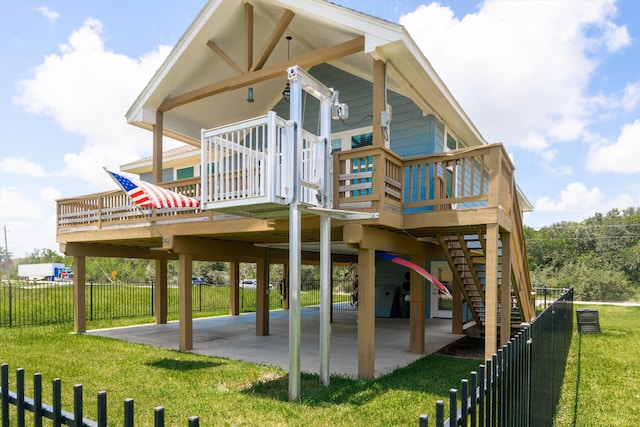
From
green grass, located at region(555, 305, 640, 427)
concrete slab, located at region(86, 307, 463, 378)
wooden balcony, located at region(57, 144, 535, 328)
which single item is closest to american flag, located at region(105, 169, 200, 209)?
wooden balcony, located at region(57, 144, 535, 328)

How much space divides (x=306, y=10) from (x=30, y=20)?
5.13 m

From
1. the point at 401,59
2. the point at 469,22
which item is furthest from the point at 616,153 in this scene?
the point at 401,59

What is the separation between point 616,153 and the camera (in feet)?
282

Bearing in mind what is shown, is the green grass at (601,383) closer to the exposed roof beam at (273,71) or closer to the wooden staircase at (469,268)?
the wooden staircase at (469,268)

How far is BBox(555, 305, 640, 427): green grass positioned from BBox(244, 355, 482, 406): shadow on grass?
159cm

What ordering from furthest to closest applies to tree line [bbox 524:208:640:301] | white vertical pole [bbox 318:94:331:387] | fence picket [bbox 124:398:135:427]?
tree line [bbox 524:208:640:301], white vertical pole [bbox 318:94:331:387], fence picket [bbox 124:398:135:427]

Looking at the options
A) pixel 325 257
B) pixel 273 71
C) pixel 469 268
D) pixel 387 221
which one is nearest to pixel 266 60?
pixel 273 71

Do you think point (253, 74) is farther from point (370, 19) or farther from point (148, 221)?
point (148, 221)

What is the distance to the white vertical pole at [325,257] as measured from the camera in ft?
22.2

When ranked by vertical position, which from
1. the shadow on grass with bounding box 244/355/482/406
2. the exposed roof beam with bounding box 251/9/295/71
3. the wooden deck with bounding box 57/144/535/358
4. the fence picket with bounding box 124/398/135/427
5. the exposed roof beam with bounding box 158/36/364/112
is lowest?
the shadow on grass with bounding box 244/355/482/406

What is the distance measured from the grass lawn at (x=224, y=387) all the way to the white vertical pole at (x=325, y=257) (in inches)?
17.3

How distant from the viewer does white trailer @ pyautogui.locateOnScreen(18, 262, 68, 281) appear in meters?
66.2

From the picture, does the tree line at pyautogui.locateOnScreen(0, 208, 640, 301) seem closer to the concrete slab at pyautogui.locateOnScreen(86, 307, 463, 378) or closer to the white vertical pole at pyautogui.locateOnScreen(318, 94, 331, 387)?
the concrete slab at pyautogui.locateOnScreen(86, 307, 463, 378)

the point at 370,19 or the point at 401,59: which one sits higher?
the point at 370,19
